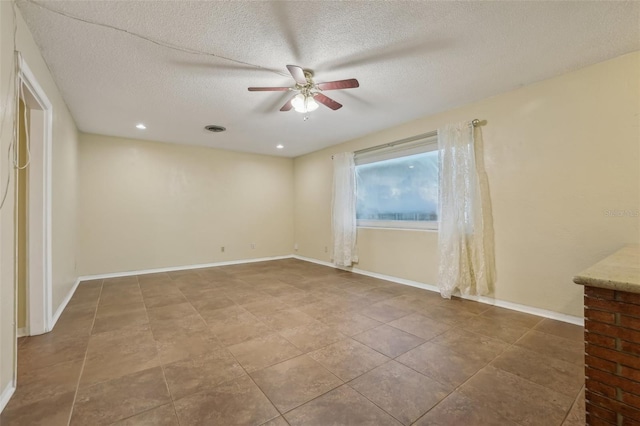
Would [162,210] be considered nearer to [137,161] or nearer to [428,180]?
[137,161]

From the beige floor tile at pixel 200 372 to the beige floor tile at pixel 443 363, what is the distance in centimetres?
122

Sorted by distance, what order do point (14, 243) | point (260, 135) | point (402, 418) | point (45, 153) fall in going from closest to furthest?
point (402, 418) → point (14, 243) → point (45, 153) → point (260, 135)

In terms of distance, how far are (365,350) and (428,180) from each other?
2564mm

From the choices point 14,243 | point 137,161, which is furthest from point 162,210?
point 14,243

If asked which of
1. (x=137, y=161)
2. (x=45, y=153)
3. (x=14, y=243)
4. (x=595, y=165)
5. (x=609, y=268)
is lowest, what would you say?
(x=609, y=268)

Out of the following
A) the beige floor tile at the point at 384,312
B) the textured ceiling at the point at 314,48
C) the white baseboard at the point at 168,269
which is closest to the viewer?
the textured ceiling at the point at 314,48

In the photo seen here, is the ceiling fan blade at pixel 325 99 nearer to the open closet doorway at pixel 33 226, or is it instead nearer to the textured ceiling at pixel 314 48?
the textured ceiling at pixel 314 48

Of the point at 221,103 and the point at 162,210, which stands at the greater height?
the point at 221,103

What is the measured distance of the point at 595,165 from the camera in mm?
2420

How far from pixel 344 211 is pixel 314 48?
3040mm

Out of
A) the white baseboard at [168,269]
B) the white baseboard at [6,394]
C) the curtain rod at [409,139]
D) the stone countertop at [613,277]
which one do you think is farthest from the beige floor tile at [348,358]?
the white baseboard at [168,269]

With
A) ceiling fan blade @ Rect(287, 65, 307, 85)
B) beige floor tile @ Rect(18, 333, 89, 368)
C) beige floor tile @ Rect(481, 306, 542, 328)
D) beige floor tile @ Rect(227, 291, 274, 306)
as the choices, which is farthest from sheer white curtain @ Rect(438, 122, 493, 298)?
beige floor tile @ Rect(18, 333, 89, 368)

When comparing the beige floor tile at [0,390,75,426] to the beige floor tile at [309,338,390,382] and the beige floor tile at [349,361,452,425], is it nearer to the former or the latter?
the beige floor tile at [309,338,390,382]

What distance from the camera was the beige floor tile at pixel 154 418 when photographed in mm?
1341
